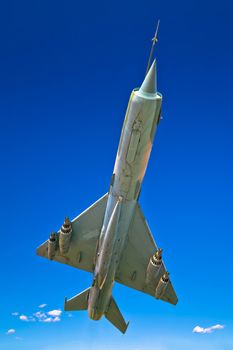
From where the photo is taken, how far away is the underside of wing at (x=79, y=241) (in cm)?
2492

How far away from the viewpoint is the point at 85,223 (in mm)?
25766

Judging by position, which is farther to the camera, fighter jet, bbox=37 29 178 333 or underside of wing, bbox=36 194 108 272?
underside of wing, bbox=36 194 108 272

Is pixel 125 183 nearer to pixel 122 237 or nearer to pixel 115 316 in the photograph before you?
pixel 122 237

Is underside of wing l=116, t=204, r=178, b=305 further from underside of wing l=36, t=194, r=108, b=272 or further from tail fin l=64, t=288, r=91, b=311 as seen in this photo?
tail fin l=64, t=288, r=91, b=311

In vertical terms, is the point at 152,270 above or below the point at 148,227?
below

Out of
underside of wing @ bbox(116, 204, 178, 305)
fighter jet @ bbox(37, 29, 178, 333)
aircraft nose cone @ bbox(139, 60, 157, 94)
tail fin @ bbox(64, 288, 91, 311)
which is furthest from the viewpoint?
tail fin @ bbox(64, 288, 91, 311)

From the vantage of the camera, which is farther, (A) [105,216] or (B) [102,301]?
(B) [102,301]

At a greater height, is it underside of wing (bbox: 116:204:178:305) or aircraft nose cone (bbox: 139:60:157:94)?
aircraft nose cone (bbox: 139:60:157:94)

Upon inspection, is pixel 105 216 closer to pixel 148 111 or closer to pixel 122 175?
pixel 122 175

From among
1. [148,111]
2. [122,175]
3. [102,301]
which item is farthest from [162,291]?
[148,111]

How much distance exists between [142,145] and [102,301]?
12874 mm

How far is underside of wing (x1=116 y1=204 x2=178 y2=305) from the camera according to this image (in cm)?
2503

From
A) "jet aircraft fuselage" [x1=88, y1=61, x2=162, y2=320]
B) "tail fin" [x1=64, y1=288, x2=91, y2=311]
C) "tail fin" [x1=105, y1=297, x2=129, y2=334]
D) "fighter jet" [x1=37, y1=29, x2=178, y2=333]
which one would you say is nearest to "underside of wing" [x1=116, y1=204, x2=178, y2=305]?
"fighter jet" [x1=37, y1=29, x2=178, y2=333]

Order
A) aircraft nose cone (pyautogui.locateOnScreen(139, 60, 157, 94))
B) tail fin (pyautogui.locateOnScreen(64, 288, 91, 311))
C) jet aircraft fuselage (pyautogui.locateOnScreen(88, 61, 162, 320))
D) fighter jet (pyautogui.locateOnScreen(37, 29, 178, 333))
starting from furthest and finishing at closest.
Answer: tail fin (pyautogui.locateOnScreen(64, 288, 91, 311)) → fighter jet (pyautogui.locateOnScreen(37, 29, 178, 333)) → jet aircraft fuselage (pyautogui.locateOnScreen(88, 61, 162, 320)) → aircraft nose cone (pyautogui.locateOnScreen(139, 60, 157, 94))
